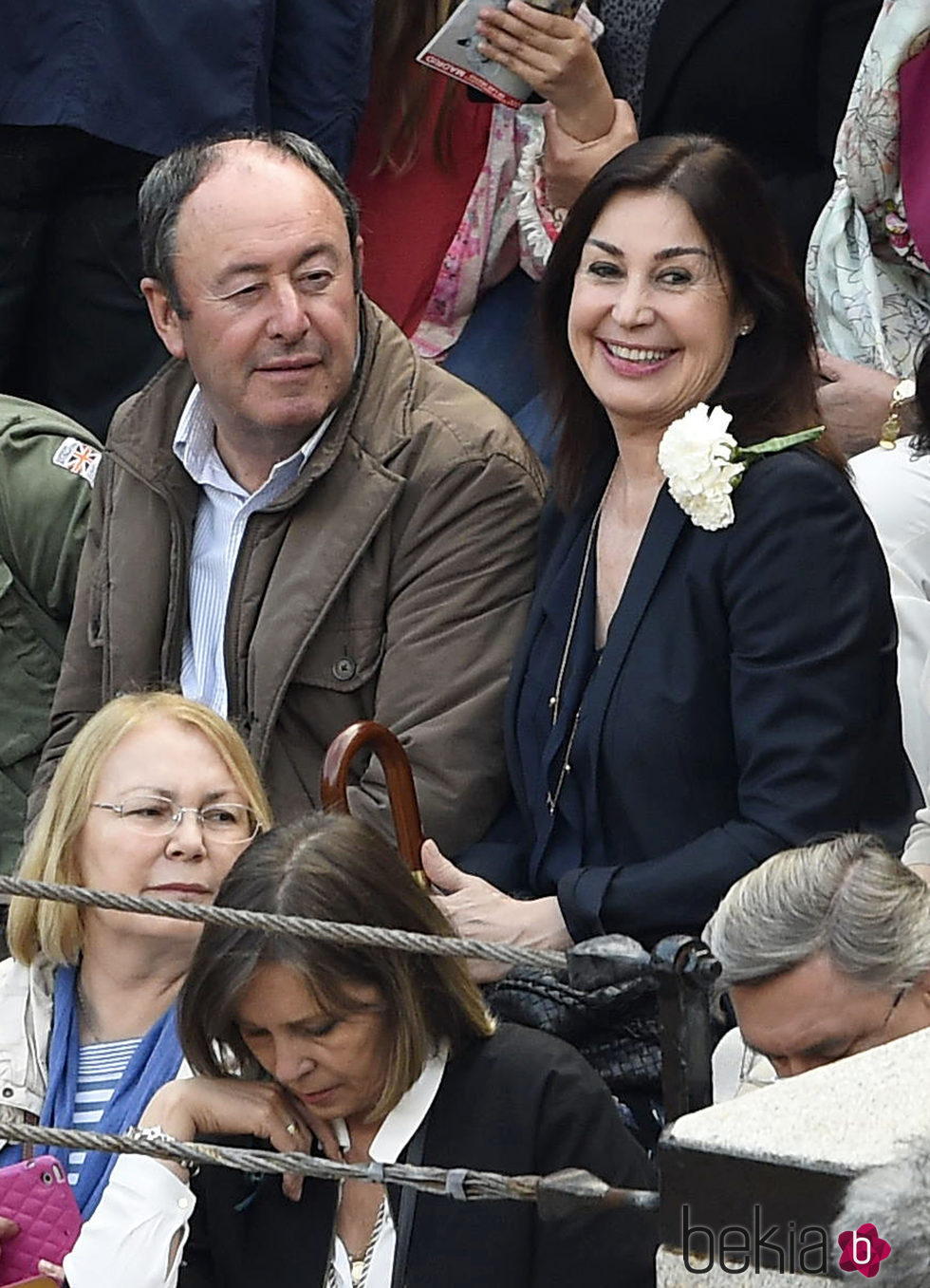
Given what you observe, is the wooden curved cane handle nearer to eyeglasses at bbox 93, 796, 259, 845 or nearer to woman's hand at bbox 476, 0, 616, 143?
eyeglasses at bbox 93, 796, 259, 845

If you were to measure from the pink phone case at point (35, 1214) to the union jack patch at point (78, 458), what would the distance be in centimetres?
163

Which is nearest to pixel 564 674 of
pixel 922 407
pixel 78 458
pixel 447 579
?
pixel 447 579

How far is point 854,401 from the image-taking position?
4004mm

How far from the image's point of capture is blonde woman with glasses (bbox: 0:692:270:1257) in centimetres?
324

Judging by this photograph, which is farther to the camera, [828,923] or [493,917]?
[493,917]

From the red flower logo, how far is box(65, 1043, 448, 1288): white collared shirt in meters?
1.20

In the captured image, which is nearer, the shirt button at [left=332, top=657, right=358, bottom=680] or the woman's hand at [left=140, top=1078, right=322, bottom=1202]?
the woman's hand at [left=140, top=1078, right=322, bottom=1202]

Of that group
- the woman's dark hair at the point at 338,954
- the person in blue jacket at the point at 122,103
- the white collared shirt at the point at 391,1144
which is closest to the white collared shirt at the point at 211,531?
the person in blue jacket at the point at 122,103

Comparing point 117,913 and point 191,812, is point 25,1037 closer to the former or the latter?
point 117,913

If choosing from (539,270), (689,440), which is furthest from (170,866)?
(539,270)

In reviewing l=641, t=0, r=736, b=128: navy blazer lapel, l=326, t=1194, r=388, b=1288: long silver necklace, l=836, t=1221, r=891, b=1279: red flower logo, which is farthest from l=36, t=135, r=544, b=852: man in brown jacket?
l=836, t=1221, r=891, b=1279: red flower logo

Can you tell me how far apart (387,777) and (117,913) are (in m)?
0.41

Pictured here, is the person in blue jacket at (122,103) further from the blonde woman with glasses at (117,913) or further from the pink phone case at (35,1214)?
the pink phone case at (35,1214)

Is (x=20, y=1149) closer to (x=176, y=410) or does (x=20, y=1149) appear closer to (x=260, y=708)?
(x=260, y=708)
